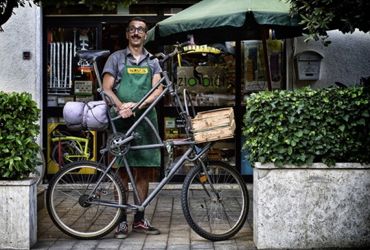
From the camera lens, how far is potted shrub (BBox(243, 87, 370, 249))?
6195mm

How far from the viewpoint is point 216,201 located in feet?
22.4

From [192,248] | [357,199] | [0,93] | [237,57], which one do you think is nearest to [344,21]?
[357,199]

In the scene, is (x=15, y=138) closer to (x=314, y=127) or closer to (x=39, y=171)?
(x=314, y=127)

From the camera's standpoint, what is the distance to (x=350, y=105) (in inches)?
246

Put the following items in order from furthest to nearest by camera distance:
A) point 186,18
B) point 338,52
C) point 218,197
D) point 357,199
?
1. point 338,52
2. point 186,18
3. point 218,197
4. point 357,199

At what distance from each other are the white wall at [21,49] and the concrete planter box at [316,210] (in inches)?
205

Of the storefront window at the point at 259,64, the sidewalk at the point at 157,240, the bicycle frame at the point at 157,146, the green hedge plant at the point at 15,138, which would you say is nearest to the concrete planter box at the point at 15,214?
the green hedge plant at the point at 15,138

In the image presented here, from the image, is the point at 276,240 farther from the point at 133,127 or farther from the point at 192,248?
the point at 133,127

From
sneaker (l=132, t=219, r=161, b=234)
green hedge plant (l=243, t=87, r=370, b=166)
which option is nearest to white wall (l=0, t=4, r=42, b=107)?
sneaker (l=132, t=219, r=161, b=234)

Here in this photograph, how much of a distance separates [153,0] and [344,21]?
4.58 metres

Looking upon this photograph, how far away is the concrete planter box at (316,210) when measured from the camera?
619cm

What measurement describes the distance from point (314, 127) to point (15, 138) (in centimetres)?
263

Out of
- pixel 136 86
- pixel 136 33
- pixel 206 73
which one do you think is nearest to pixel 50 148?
pixel 206 73

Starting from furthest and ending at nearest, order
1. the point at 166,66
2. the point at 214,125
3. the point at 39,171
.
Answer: the point at 166,66 → the point at 39,171 → the point at 214,125
